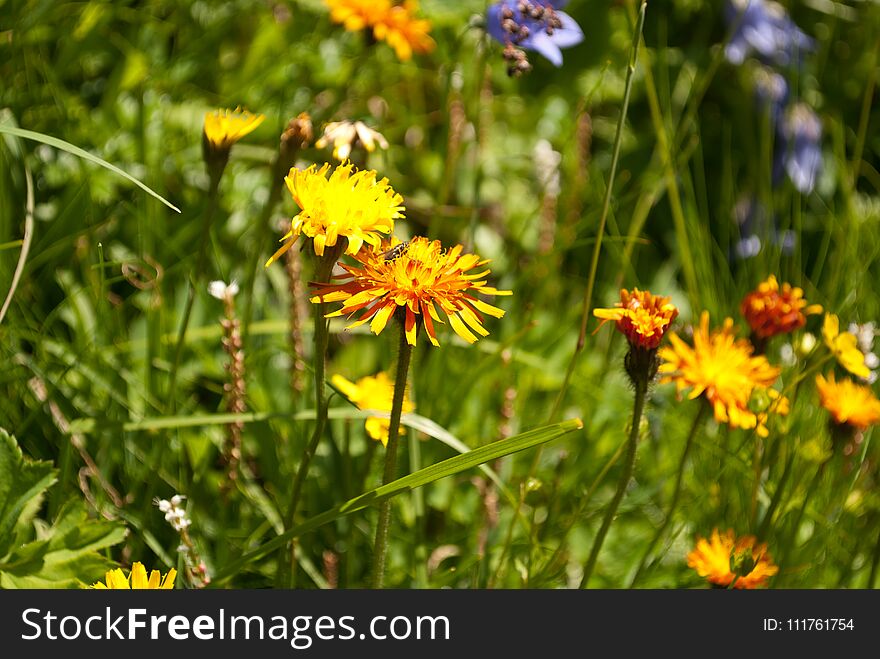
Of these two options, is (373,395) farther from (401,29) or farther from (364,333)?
(401,29)

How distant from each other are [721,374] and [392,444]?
1.62 feet

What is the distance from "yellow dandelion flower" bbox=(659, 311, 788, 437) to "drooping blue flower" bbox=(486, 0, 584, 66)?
0.51 meters

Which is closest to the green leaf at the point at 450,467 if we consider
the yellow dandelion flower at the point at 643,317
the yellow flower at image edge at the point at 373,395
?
the yellow dandelion flower at the point at 643,317

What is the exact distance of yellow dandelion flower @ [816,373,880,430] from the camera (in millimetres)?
1560

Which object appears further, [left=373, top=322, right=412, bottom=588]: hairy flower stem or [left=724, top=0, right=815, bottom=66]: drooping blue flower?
[left=724, top=0, right=815, bottom=66]: drooping blue flower

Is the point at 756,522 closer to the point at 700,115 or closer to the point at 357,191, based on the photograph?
the point at 357,191

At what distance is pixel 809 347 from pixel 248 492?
3.15 ft

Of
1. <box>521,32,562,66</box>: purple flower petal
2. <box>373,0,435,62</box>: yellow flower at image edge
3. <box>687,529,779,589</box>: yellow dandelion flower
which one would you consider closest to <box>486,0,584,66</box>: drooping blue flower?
<box>521,32,562,66</box>: purple flower petal

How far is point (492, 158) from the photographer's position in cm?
256

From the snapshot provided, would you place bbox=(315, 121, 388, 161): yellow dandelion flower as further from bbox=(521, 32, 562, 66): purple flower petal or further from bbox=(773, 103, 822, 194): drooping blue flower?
bbox=(773, 103, 822, 194): drooping blue flower

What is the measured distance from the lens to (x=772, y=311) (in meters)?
1.40

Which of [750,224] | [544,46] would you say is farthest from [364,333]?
[750,224]

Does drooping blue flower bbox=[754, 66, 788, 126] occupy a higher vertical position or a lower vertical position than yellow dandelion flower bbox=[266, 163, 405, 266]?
lower
